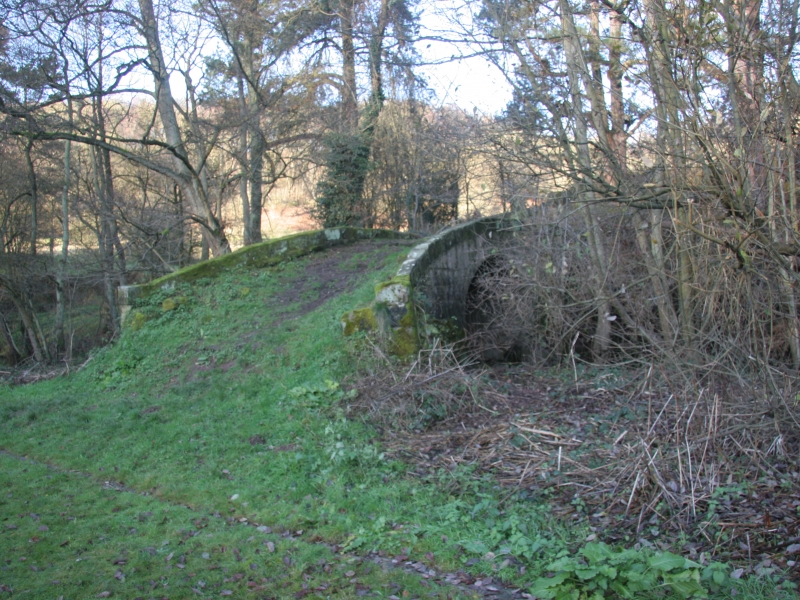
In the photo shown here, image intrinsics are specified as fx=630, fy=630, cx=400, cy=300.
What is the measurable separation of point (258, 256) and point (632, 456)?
416 inches

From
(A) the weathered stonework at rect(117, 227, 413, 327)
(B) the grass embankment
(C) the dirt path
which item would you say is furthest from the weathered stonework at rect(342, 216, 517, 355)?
(C) the dirt path

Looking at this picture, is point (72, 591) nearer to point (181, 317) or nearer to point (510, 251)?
point (181, 317)

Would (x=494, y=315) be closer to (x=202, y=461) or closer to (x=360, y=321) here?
(x=360, y=321)

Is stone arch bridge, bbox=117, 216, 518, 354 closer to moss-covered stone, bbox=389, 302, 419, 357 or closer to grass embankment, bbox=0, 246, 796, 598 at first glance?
moss-covered stone, bbox=389, 302, 419, 357

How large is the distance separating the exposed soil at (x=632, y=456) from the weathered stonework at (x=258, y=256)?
6679mm

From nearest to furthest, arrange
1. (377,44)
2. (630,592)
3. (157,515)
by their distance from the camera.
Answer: (630,592)
(157,515)
(377,44)

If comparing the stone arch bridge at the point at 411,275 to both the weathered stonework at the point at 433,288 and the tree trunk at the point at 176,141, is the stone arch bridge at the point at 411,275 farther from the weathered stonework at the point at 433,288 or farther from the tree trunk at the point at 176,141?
the tree trunk at the point at 176,141

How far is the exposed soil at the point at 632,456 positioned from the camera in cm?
492

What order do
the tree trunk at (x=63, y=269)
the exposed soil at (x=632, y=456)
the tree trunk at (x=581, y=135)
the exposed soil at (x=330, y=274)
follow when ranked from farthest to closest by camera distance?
the tree trunk at (x=63, y=269), the exposed soil at (x=330, y=274), the tree trunk at (x=581, y=135), the exposed soil at (x=632, y=456)

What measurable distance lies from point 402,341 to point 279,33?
13895mm

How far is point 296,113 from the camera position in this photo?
19734 millimetres

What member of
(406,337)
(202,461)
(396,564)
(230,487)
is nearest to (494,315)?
(406,337)

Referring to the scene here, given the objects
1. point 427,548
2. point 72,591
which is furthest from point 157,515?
point 427,548

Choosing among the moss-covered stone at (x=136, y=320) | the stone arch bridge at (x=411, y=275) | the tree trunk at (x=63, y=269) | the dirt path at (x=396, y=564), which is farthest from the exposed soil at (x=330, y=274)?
the tree trunk at (x=63, y=269)
